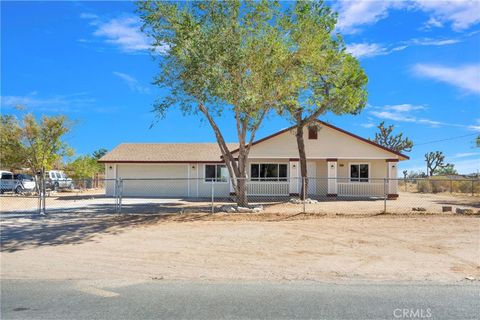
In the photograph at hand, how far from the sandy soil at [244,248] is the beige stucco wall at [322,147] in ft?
39.1

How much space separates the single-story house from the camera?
27.2m

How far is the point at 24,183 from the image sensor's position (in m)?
34.2

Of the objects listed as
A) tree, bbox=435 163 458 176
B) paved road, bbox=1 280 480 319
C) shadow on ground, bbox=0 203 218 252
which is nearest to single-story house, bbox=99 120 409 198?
shadow on ground, bbox=0 203 218 252

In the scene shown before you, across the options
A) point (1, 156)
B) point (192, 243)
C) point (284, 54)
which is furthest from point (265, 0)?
point (1, 156)

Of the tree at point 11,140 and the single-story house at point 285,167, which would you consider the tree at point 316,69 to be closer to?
the single-story house at point 285,167

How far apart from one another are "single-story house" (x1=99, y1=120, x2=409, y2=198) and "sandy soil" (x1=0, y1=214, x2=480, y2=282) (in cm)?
1162

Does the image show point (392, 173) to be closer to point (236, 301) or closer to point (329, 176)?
point (329, 176)

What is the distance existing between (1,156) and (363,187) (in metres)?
26.1

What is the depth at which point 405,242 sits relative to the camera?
1104cm

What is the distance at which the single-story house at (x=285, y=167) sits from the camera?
27.2 meters

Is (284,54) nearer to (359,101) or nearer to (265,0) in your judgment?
(265,0)

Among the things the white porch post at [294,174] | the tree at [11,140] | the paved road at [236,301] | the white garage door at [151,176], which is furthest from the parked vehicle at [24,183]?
the paved road at [236,301]

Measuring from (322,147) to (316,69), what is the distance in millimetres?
9552

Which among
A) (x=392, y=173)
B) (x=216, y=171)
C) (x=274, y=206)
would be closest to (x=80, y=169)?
(x=216, y=171)
